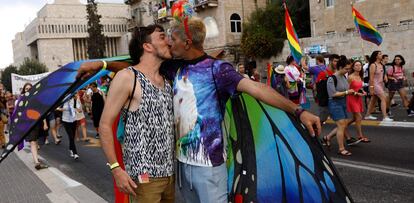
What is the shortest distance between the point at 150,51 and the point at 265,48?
29.0m

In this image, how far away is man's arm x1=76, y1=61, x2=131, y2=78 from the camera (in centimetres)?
286

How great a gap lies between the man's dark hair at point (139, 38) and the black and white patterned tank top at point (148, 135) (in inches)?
9.1

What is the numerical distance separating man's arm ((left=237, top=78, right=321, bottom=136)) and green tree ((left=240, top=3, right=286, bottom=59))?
94.8ft

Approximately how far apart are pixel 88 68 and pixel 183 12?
82 cm

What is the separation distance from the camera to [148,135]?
8.35 ft

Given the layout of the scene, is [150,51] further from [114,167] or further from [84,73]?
[114,167]

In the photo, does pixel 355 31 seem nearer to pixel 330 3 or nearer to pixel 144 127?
pixel 330 3

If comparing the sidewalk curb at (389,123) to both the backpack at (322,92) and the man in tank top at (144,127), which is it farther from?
the man in tank top at (144,127)

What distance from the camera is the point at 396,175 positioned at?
5.24 meters

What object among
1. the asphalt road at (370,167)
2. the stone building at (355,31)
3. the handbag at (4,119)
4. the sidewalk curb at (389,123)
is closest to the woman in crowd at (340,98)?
the asphalt road at (370,167)

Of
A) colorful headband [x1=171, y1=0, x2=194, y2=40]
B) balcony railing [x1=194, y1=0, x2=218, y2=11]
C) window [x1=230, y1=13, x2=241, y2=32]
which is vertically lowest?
colorful headband [x1=171, y1=0, x2=194, y2=40]

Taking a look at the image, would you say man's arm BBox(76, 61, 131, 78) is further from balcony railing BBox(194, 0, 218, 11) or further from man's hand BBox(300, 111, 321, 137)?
balcony railing BBox(194, 0, 218, 11)


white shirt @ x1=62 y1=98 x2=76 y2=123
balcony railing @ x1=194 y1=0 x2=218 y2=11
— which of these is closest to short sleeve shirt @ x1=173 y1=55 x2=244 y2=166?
white shirt @ x1=62 y1=98 x2=76 y2=123

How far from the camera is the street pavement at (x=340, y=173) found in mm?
4906
